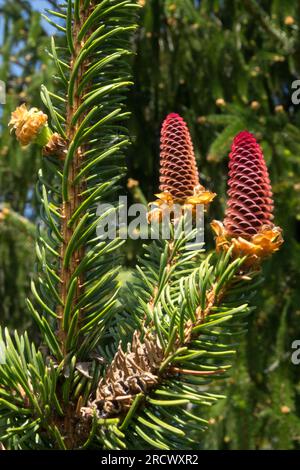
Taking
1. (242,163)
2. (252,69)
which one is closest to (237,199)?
(242,163)

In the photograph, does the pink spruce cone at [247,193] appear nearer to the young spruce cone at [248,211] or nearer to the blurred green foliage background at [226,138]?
the young spruce cone at [248,211]

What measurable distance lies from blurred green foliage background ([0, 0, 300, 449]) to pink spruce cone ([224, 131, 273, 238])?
134cm

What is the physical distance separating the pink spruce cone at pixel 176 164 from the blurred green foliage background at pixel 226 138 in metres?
1.27

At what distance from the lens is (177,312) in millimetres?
447

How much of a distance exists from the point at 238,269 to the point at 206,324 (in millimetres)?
45

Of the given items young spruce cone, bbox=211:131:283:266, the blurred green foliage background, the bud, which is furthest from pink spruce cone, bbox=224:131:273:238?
the blurred green foliage background

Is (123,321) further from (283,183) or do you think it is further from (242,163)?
(283,183)

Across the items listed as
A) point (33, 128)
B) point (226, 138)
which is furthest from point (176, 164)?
point (226, 138)

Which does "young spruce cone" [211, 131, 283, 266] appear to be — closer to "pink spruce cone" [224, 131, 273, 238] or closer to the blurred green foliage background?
"pink spruce cone" [224, 131, 273, 238]

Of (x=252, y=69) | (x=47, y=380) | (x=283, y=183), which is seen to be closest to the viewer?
(x=47, y=380)

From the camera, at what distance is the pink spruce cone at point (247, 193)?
0.44 metres

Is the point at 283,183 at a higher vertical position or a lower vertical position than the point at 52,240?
higher

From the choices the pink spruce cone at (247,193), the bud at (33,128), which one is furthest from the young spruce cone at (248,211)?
the bud at (33,128)

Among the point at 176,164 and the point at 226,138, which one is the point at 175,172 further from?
the point at 226,138
